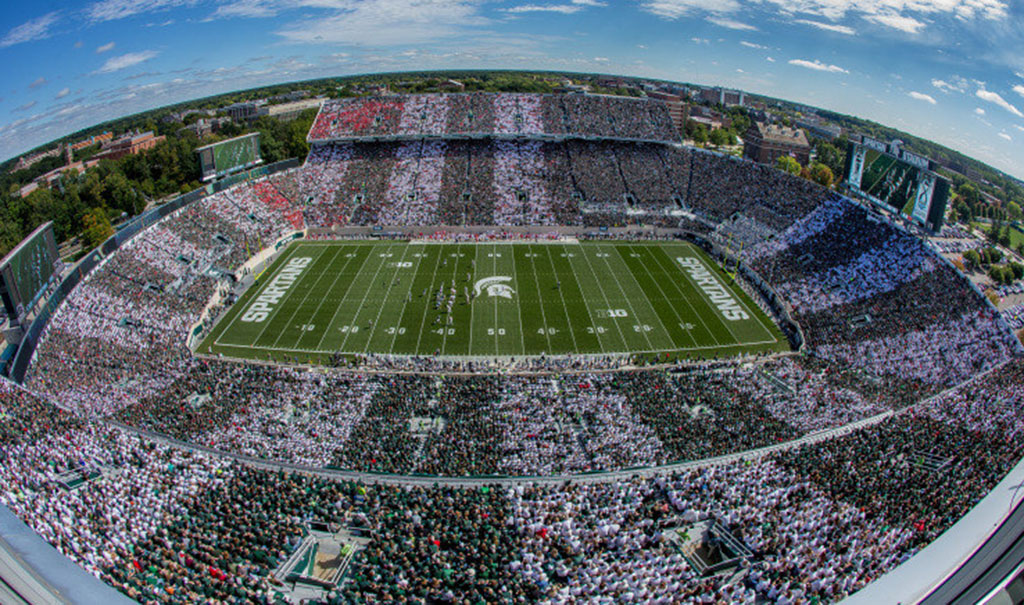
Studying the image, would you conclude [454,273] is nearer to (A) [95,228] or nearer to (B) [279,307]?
(B) [279,307]

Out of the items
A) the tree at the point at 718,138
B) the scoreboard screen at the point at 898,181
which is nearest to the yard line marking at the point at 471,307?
the scoreboard screen at the point at 898,181

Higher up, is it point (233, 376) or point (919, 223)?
point (919, 223)

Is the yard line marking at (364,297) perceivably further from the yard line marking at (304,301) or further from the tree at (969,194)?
the tree at (969,194)

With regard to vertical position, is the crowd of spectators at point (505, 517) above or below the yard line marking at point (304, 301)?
above

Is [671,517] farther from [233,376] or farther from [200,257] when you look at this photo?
[200,257]

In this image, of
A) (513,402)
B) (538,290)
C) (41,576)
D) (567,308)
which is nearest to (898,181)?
(567,308)

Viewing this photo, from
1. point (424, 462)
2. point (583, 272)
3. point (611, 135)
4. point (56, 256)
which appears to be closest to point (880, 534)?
point (424, 462)
